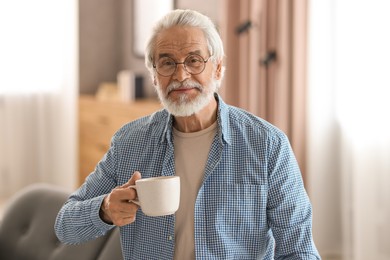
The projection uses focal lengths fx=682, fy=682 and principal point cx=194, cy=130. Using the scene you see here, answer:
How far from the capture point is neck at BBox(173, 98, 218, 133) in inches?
68.0

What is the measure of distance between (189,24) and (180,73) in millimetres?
122

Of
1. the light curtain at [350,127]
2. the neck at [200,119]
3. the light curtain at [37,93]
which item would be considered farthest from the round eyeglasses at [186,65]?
the light curtain at [37,93]

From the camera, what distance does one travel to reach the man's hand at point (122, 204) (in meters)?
1.45

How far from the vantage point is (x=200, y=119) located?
5.67 feet

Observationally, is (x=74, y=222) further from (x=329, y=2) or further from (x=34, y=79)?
(x=34, y=79)

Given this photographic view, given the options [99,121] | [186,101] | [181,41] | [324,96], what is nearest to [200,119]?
[186,101]

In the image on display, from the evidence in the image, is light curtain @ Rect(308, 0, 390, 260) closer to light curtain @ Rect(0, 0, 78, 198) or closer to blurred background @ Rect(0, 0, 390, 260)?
blurred background @ Rect(0, 0, 390, 260)

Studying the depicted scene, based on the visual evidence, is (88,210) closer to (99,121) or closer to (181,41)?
(181,41)

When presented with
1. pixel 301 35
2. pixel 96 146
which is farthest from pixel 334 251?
pixel 96 146

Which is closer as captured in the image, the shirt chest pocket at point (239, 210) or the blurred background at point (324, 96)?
the shirt chest pocket at point (239, 210)

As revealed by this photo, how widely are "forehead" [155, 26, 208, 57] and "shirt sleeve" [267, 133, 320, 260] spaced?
0.30 m

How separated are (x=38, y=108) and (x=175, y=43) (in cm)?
416

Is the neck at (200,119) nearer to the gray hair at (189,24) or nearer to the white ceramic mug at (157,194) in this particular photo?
the gray hair at (189,24)

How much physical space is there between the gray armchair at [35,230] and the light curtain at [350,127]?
75.5 inches
